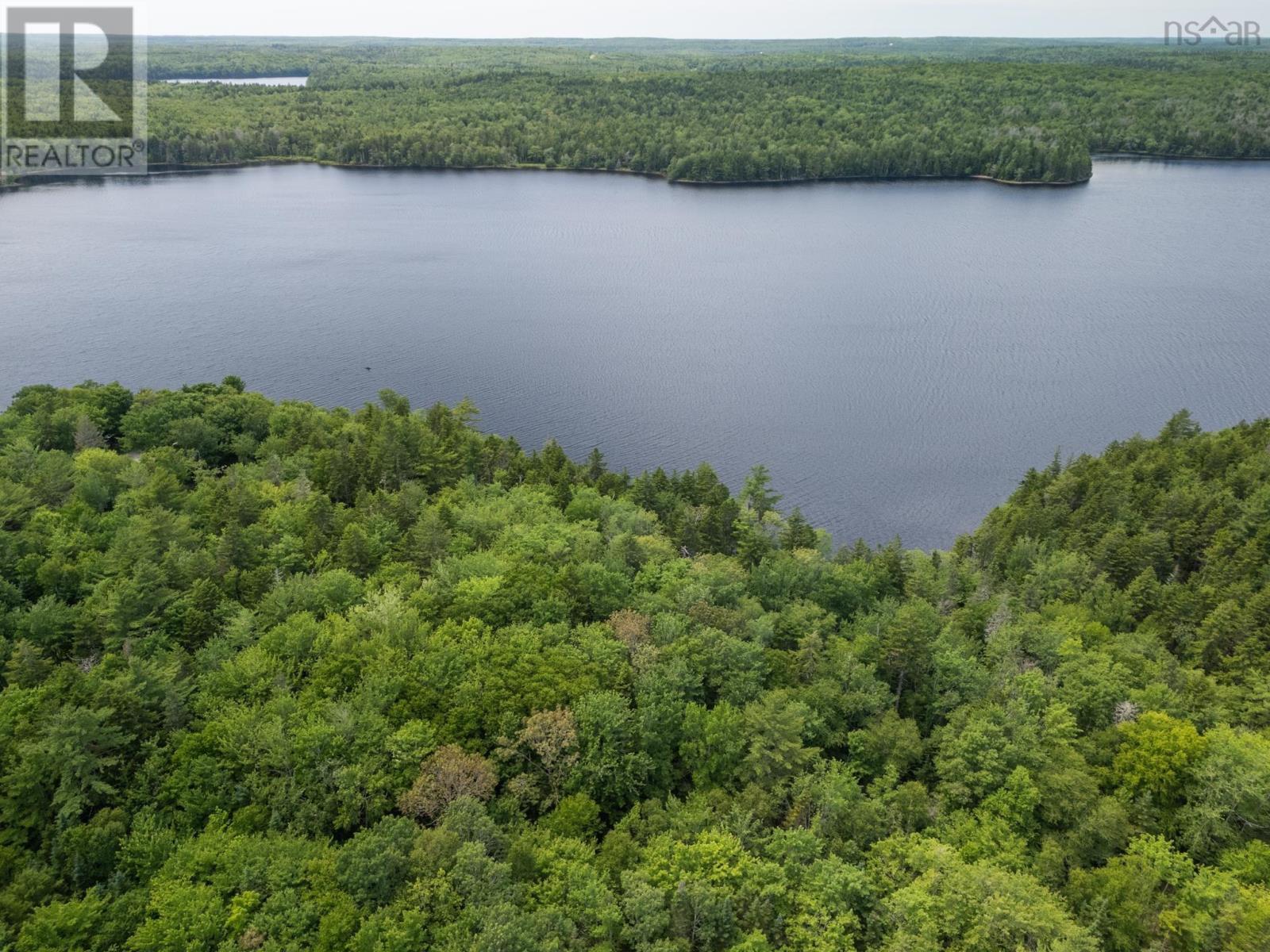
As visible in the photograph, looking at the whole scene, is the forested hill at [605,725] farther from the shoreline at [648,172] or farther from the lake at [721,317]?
the shoreline at [648,172]

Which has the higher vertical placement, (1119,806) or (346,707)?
(346,707)

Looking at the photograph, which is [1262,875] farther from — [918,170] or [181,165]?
[181,165]

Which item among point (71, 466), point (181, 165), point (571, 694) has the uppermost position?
point (181, 165)

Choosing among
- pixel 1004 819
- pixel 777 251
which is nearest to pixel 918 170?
pixel 777 251

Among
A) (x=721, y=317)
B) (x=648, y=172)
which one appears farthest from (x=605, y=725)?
(x=648, y=172)

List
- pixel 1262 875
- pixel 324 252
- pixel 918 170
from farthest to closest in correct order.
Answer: pixel 918 170
pixel 324 252
pixel 1262 875
